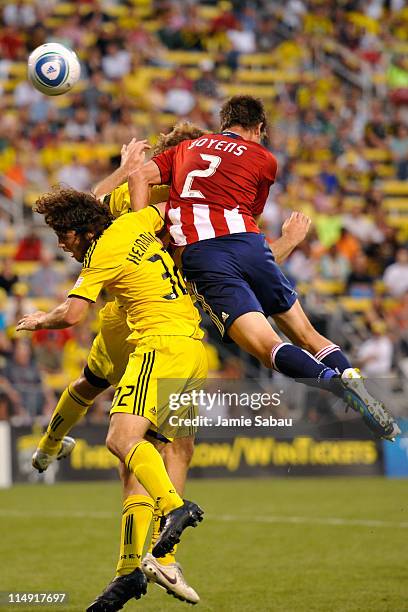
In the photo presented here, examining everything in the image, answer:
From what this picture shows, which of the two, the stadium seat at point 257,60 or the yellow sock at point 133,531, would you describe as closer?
the yellow sock at point 133,531

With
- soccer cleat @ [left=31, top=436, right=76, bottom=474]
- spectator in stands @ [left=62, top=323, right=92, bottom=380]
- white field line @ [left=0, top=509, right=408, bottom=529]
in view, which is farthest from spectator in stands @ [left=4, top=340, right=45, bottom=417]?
soccer cleat @ [left=31, top=436, right=76, bottom=474]

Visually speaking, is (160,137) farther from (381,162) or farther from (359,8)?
(359,8)

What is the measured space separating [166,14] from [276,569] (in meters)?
15.5

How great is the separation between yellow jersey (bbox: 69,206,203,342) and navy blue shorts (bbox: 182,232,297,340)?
14 centimetres

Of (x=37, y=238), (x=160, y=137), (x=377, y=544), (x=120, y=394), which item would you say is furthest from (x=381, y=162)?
(x=120, y=394)

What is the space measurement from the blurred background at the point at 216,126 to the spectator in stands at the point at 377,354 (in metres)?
0.02

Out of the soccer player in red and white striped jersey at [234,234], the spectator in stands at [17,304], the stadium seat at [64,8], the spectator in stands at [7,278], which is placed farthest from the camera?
the stadium seat at [64,8]

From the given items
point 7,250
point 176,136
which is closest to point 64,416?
point 176,136

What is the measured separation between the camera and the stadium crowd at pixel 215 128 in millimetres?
16297

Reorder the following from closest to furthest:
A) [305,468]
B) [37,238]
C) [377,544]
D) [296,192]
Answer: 1. [377,544]
2. [305,468]
3. [37,238]
4. [296,192]

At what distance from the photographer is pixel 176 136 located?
8383 millimetres

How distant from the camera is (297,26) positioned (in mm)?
23641

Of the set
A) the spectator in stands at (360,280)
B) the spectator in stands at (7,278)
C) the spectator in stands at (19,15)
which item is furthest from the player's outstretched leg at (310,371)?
the spectator in stands at (19,15)

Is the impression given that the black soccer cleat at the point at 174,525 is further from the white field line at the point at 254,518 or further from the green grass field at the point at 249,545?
the white field line at the point at 254,518
